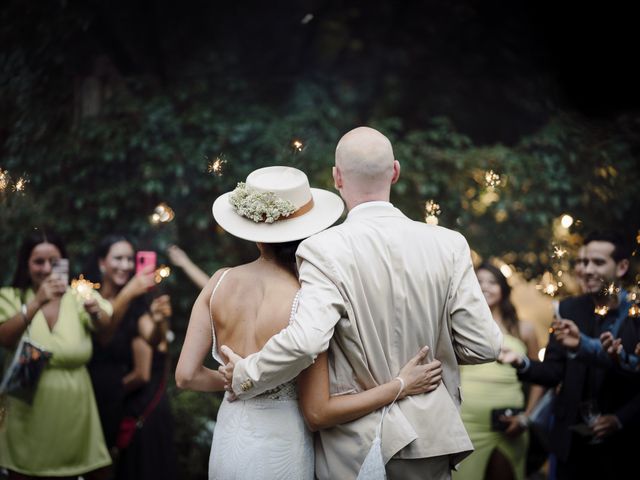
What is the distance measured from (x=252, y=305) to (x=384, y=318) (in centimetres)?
48

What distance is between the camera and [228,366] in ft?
8.95

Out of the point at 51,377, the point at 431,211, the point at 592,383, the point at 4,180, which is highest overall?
the point at 4,180

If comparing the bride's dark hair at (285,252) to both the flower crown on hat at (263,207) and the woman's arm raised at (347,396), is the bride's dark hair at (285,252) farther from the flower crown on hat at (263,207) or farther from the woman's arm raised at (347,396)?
the woman's arm raised at (347,396)

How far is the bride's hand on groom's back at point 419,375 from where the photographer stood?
269cm

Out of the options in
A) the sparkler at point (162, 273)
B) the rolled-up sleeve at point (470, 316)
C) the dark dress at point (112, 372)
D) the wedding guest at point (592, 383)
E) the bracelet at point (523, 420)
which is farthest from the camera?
the sparkler at point (162, 273)

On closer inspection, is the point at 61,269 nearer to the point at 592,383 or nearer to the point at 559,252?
the point at 592,383

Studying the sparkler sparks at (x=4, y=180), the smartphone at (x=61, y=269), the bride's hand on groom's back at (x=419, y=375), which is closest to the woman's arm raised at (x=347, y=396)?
the bride's hand on groom's back at (x=419, y=375)

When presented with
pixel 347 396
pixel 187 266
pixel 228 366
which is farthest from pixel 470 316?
pixel 187 266

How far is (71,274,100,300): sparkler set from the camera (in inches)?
180

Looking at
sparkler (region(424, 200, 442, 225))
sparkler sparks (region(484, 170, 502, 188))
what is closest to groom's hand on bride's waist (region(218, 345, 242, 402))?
sparkler (region(424, 200, 442, 225))

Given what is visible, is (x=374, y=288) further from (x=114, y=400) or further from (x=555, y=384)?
(x=114, y=400)

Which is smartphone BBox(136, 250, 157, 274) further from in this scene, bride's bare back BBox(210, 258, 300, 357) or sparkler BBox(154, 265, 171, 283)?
bride's bare back BBox(210, 258, 300, 357)

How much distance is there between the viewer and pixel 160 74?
6.98 meters

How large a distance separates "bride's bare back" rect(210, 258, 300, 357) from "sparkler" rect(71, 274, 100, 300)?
1.90m
